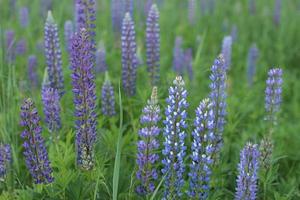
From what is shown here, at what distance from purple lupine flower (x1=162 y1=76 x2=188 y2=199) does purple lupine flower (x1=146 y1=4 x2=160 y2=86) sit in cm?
197

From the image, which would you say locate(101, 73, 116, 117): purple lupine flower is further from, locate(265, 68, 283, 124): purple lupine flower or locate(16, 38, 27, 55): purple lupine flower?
locate(16, 38, 27, 55): purple lupine flower

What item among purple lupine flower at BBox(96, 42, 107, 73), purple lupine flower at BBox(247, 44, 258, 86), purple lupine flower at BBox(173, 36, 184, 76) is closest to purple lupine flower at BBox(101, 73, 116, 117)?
purple lupine flower at BBox(96, 42, 107, 73)

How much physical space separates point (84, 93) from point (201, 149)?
85 centimetres

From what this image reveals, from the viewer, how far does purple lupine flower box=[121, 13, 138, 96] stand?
197 inches

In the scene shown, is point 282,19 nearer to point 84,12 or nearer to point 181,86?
point 84,12

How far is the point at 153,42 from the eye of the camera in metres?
5.31

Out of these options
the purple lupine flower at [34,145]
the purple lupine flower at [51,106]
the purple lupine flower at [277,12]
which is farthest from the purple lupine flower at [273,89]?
the purple lupine flower at [277,12]

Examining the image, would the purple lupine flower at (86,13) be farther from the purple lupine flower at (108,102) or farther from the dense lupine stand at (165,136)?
the dense lupine stand at (165,136)

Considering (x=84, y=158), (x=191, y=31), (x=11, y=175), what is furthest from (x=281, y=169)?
(x=191, y=31)

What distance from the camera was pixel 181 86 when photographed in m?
3.28

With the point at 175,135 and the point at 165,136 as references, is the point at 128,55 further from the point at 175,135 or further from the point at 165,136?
the point at 175,135

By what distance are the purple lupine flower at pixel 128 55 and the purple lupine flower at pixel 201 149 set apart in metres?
1.64

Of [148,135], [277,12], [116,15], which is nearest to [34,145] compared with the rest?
[148,135]

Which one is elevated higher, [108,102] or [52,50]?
[52,50]
